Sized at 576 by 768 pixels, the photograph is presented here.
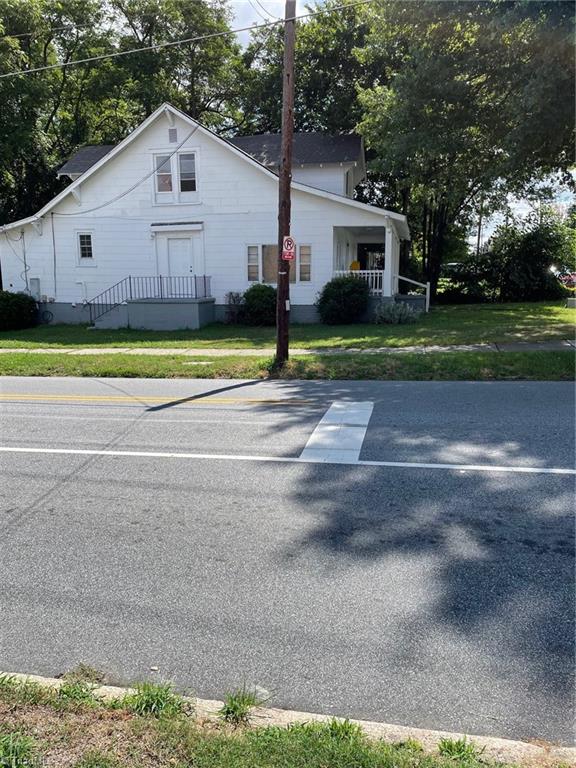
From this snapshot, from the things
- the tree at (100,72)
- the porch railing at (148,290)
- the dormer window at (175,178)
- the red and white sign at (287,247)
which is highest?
the tree at (100,72)

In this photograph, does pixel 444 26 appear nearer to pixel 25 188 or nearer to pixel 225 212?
pixel 225 212

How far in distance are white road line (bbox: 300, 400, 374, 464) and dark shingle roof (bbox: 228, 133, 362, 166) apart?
61.4ft

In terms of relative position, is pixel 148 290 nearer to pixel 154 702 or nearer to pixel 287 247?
pixel 287 247

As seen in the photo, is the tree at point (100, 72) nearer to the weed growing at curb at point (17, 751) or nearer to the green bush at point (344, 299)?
the green bush at point (344, 299)

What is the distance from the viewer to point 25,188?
33.3m

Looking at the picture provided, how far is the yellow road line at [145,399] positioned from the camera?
9445 mm

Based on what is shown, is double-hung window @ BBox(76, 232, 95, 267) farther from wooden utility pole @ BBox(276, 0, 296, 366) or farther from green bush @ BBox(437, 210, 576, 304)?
green bush @ BBox(437, 210, 576, 304)

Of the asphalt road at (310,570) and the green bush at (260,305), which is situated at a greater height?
the green bush at (260,305)

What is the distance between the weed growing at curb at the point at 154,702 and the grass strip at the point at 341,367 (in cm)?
908

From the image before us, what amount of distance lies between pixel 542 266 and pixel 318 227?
1738 cm

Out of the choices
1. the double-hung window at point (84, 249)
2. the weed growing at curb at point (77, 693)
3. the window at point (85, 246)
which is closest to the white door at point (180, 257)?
the double-hung window at point (84, 249)

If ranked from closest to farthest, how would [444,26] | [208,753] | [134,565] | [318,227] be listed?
1. [208,753]
2. [134,565]
3. [444,26]
4. [318,227]

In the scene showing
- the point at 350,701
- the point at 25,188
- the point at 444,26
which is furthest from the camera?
the point at 25,188

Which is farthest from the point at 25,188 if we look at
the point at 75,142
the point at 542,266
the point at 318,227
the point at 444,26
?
the point at 542,266
